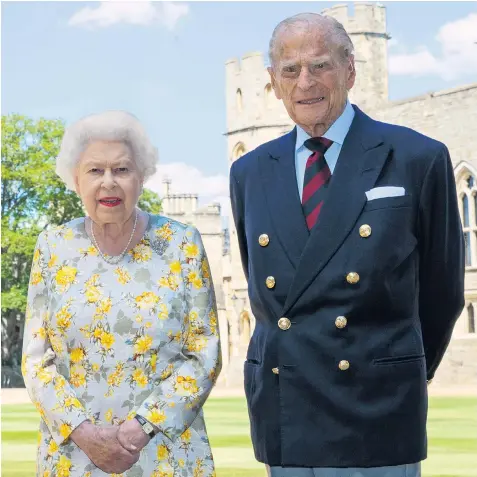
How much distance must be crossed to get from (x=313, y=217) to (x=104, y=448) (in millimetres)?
1089

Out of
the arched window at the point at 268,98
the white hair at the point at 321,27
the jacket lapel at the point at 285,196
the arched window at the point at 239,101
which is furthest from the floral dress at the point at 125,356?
the arched window at the point at 239,101

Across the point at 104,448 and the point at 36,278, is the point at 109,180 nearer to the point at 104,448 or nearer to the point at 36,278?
the point at 36,278

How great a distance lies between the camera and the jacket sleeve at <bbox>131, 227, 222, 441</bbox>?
3.79 m

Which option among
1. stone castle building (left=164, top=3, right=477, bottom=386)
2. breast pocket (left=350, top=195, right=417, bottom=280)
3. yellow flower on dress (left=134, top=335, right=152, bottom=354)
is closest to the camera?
breast pocket (left=350, top=195, right=417, bottom=280)

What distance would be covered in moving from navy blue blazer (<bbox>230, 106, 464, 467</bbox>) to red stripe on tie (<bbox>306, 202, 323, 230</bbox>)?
0.03 m

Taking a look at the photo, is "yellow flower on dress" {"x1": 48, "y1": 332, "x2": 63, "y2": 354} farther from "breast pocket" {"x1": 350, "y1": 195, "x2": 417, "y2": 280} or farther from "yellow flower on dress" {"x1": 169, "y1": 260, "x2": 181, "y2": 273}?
"breast pocket" {"x1": 350, "y1": 195, "x2": 417, "y2": 280}

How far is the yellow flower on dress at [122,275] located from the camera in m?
3.92

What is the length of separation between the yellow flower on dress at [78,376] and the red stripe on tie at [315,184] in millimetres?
1027

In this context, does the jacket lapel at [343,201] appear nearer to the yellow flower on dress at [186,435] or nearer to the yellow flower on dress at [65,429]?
the yellow flower on dress at [186,435]

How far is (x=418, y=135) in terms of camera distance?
3547 mm

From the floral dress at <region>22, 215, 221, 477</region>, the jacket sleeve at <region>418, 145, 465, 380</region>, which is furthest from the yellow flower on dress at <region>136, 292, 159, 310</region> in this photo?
the jacket sleeve at <region>418, 145, 465, 380</region>

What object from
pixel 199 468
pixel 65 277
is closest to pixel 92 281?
pixel 65 277

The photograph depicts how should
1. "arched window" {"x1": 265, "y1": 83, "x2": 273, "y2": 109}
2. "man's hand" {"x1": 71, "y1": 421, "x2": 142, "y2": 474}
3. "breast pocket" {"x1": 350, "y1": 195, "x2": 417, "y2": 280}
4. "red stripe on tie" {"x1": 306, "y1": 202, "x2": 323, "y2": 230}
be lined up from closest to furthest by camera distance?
"breast pocket" {"x1": 350, "y1": 195, "x2": 417, "y2": 280} → "red stripe on tie" {"x1": 306, "y1": 202, "x2": 323, "y2": 230} → "man's hand" {"x1": 71, "y1": 421, "x2": 142, "y2": 474} → "arched window" {"x1": 265, "y1": 83, "x2": 273, "y2": 109}

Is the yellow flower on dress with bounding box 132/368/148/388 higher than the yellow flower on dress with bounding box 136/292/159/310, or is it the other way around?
the yellow flower on dress with bounding box 136/292/159/310
